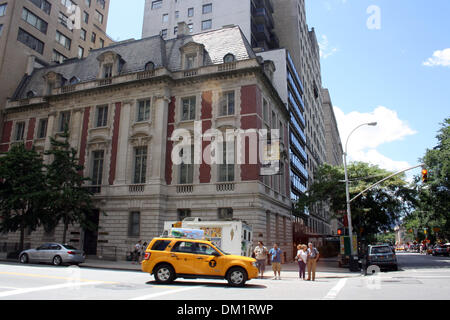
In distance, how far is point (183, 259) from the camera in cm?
1293

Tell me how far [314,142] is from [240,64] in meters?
42.0

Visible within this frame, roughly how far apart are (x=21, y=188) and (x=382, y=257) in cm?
2702

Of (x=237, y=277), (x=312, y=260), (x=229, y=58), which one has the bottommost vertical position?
(x=237, y=277)

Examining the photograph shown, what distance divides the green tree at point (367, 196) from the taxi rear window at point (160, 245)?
2046 cm

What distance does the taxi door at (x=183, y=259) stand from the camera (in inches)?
507

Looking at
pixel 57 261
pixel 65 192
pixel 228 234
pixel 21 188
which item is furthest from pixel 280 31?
pixel 57 261

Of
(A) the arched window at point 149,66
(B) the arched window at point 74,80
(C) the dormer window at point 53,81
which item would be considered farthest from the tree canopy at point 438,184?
(C) the dormer window at point 53,81

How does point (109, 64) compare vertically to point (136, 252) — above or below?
above

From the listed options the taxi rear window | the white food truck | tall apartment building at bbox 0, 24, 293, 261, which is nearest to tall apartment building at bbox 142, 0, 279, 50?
tall apartment building at bbox 0, 24, 293, 261

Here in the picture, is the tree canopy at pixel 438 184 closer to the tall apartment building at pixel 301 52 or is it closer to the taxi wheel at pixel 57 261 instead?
the tall apartment building at pixel 301 52

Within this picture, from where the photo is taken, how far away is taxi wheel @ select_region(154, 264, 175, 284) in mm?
12867

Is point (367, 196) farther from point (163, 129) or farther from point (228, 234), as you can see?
point (163, 129)

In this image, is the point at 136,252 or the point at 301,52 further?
the point at 301,52

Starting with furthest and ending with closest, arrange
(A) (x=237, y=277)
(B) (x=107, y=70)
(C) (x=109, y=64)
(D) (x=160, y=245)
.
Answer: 1. (B) (x=107, y=70)
2. (C) (x=109, y=64)
3. (D) (x=160, y=245)
4. (A) (x=237, y=277)
